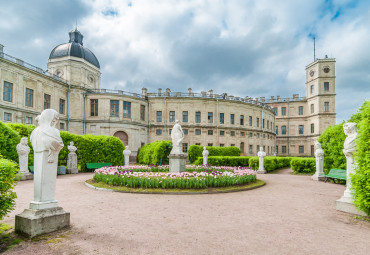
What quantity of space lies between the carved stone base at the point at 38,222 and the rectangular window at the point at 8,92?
25.8m

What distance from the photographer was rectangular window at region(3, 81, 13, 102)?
970 inches

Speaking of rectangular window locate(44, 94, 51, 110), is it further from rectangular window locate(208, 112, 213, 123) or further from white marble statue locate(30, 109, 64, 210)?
white marble statue locate(30, 109, 64, 210)

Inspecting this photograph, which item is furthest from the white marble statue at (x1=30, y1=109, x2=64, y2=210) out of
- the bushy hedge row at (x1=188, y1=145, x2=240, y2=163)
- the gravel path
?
the bushy hedge row at (x1=188, y1=145, x2=240, y2=163)

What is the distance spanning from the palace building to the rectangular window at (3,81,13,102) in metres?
0.10

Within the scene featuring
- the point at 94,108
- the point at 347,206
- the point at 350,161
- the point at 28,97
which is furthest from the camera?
the point at 94,108

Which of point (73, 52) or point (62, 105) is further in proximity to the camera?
point (73, 52)

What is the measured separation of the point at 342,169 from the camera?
13648 mm

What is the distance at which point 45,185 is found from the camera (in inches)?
199

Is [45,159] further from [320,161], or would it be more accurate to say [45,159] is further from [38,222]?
[320,161]

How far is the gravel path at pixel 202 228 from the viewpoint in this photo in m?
4.32

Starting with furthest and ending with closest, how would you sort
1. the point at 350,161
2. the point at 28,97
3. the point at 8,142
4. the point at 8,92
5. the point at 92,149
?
1. the point at 28,97
2. the point at 8,92
3. the point at 92,149
4. the point at 8,142
5. the point at 350,161

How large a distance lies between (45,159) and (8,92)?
85.5ft

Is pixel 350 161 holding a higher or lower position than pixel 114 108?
lower

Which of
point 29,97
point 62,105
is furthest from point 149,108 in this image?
point 29,97
